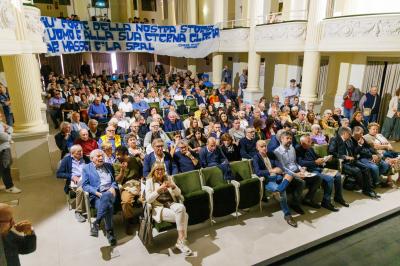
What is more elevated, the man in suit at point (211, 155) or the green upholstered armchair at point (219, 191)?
the man in suit at point (211, 155)

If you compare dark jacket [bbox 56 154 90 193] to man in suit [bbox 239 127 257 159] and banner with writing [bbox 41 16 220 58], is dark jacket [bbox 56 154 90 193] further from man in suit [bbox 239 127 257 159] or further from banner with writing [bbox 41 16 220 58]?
banner with writing [bbox 41 16 220 58]

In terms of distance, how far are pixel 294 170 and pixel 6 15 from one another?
5580mm

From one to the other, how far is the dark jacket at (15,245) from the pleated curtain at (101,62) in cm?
1894

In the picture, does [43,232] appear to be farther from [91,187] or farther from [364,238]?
[364,238]

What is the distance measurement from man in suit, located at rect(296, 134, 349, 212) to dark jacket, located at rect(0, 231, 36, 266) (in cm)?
401

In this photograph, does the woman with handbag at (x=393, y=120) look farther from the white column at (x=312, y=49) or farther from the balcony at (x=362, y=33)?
the white column at (x=312, y=49)

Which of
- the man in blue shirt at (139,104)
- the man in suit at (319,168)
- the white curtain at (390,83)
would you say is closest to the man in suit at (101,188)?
the man in suit at (319,168)

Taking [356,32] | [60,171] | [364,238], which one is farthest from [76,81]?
[364,238]

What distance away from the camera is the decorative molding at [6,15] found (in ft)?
15.5

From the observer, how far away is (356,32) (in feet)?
25.8

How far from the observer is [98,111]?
7.87 meters

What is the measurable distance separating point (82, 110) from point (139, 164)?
15.6 feet

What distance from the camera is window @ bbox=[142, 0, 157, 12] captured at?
21562mm

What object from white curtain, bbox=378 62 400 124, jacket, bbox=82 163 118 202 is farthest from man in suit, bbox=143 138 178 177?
white curtain, bbox=378 62 400 124
